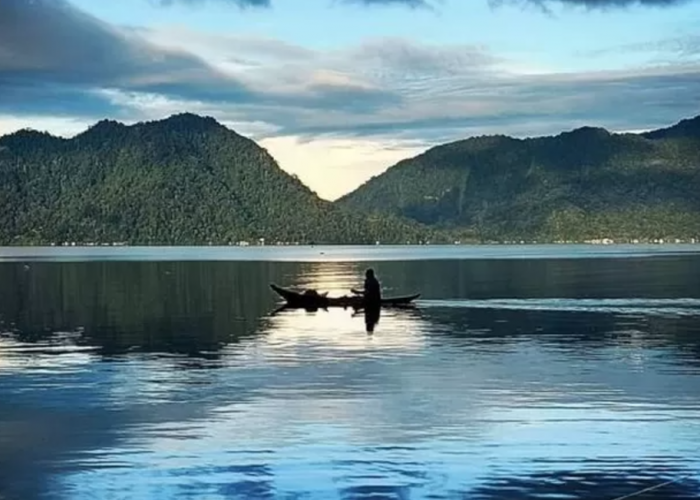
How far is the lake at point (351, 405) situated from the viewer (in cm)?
1928

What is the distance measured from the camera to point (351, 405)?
2728 centimetres

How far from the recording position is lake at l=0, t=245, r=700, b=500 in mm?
19281

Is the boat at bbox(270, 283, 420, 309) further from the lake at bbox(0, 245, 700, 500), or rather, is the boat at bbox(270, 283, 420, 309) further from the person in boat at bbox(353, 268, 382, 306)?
the lake at bbox(0, 245, 700, 500)

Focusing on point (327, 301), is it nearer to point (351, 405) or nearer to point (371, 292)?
point (371, 292)

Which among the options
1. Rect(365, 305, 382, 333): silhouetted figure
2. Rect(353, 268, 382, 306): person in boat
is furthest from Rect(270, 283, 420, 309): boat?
Rect(353, 268, 382, 306): person in boat

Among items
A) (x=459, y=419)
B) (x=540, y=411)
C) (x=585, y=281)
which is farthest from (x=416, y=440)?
(x=585, y=281)

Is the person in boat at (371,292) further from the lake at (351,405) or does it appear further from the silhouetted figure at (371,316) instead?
the lake at (351,405)

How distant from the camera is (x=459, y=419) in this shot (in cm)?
2505

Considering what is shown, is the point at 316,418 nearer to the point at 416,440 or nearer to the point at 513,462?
the point at 416,440

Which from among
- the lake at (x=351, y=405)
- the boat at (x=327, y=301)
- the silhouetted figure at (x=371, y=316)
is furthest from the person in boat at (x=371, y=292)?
the lake at (x=351, y=405)

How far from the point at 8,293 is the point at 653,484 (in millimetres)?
67457

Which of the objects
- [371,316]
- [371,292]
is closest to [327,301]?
[371,292]

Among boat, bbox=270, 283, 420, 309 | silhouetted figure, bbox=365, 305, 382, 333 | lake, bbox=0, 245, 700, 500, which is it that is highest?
boat, bbox=270, 283, 420, 309

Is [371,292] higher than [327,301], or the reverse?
[371,292]
